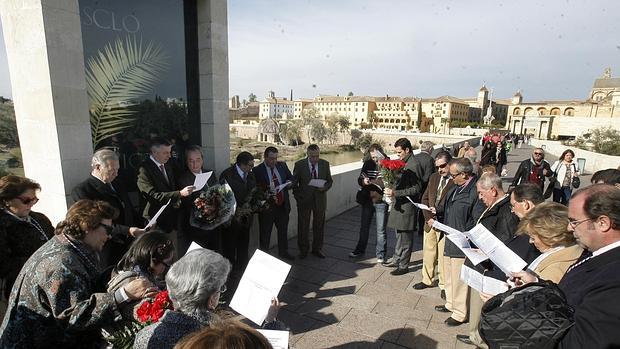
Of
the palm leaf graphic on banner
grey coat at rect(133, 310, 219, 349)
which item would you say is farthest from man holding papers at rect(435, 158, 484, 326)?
the palm leaf graphic on banner

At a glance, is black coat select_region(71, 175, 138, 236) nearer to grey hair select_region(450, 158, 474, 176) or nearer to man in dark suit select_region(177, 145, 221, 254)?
man in dark suit select_region(177, 145, 221, 254)

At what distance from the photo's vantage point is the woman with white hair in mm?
1423

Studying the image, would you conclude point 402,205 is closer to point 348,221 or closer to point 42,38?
point 348,221

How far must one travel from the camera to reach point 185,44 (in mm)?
4551

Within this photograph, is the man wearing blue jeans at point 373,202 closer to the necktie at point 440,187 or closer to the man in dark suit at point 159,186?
the necktie at point 440,187

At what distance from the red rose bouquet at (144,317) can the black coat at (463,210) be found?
3.08m

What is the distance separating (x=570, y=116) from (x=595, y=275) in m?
83.9

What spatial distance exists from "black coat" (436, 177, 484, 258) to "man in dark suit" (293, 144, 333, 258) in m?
2.13

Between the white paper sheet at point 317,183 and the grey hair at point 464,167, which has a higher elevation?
the grey hair at point 464,167

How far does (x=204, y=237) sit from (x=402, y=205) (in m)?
2.83

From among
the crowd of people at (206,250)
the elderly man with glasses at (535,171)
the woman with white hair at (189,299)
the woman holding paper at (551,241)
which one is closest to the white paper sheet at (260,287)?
the crowd of people at (206,250)

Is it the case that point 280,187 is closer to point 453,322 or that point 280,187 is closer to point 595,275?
point 453,322

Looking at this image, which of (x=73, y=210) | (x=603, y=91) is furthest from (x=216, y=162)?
(x=603, y=91)

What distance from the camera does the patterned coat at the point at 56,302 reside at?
1815mm
